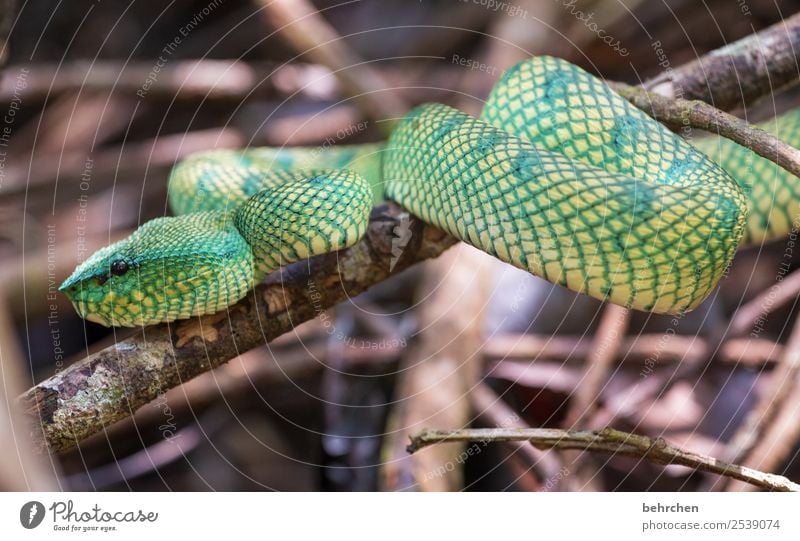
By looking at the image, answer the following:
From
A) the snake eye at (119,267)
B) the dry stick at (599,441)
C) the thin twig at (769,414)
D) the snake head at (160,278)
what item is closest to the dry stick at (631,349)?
the thin twig at (769,414)

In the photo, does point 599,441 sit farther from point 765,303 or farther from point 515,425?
point 765,303

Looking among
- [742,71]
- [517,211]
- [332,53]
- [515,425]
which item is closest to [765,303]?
[742,71]

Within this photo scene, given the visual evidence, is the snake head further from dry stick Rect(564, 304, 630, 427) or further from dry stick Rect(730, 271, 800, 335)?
dry stick Rect(730, 271, 800, 335)

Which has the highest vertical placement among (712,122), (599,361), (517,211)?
(712,122)

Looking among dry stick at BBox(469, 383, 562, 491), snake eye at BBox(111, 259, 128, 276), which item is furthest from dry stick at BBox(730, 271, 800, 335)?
snake eye at BBox(111, 259, 128, 276)

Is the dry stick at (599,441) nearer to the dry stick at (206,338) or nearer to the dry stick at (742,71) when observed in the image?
the dry stick at (206,338)

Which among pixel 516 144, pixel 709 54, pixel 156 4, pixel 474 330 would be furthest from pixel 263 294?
pixel 709 54
